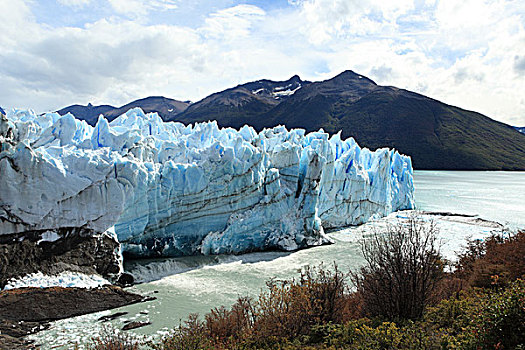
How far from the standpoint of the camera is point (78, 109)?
91.4m

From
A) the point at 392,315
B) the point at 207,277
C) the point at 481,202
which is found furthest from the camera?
the point at 481,202

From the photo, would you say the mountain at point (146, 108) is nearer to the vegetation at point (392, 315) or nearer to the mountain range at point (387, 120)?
the mountain range at point (387, 120)

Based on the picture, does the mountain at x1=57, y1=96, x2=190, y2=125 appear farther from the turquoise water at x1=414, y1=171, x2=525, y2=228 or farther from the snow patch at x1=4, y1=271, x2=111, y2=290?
the snow patch at x1=4, y1=271, x2=111, y2=290

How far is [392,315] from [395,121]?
260 feet

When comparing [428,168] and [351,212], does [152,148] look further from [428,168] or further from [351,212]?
[428,168]

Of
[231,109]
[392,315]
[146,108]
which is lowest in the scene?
[392,315]

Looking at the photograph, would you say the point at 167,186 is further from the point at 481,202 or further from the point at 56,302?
the point at 481,202

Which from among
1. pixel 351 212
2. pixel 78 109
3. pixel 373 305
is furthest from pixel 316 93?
pixel 373 305

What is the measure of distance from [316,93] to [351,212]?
3439 inches

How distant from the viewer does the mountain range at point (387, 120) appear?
69625 millimetres

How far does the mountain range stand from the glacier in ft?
183

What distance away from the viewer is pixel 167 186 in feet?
43.1

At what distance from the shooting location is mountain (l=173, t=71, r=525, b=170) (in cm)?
6938

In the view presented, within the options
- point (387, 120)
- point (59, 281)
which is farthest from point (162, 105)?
point (59, 281)
